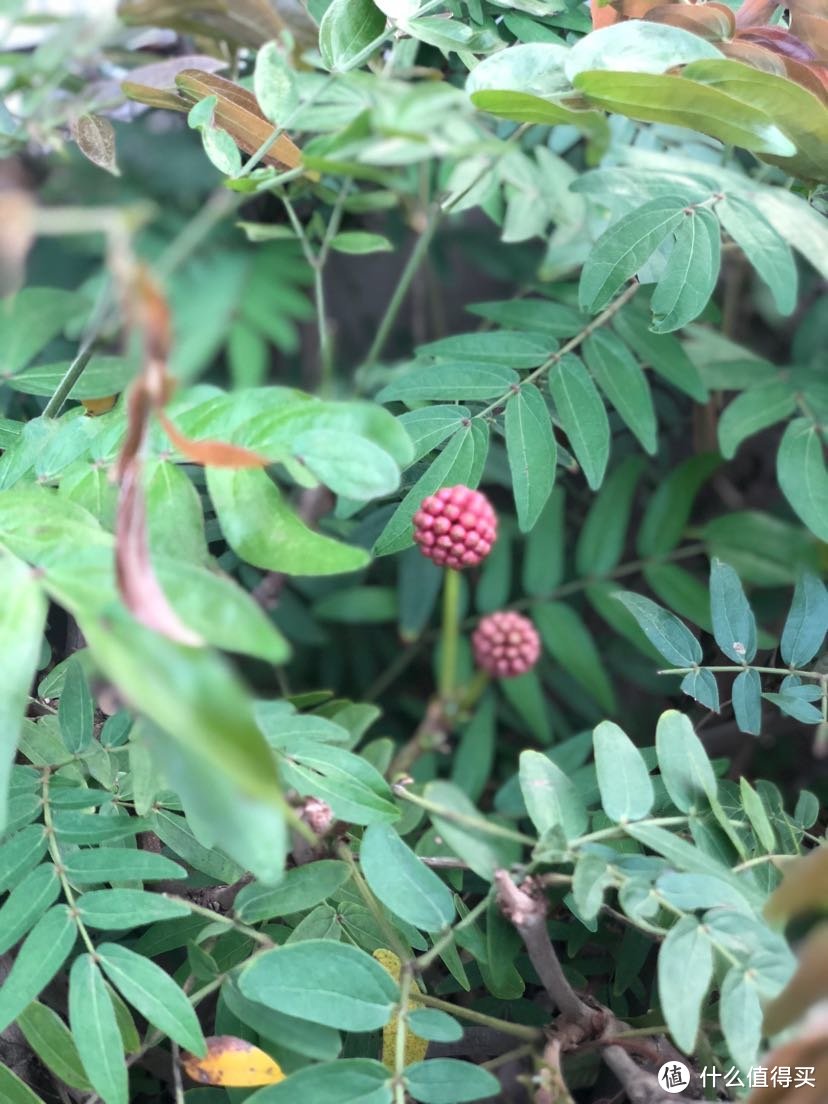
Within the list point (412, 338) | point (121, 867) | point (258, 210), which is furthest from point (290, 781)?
point (412, 338)

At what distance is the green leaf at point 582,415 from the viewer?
750mm

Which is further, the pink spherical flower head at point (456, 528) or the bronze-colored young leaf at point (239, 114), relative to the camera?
the bronze-colored young leaf at point (239, 114)

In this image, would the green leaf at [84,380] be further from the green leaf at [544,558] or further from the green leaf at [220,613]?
the green leaf at [544,558]

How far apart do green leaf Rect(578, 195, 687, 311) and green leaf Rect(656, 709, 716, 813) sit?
0.95 feet

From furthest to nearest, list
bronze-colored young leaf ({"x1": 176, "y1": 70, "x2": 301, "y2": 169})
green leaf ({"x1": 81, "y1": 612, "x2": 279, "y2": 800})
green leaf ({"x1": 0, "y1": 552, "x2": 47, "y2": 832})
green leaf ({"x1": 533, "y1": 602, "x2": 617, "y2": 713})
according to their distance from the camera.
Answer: green leaf ({"x1": 533, "y1": 602, "x2": 617, "y2": 713})
bronze-colored young leaf ({"x1": 176, "y1": 70, "x2": 301, "y2": 169})
green leaf ({"x1": 0, "y1": 552, "x2": 47, "y2": 832})
green leaf ({"x1": 81, "y1": 612, "x2": 279, "y2": 800})

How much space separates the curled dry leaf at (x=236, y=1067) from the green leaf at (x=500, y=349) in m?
0.49

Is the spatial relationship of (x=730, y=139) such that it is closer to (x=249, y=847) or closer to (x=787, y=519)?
(x=249, y=847)

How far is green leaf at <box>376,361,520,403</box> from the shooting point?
0.75 meters

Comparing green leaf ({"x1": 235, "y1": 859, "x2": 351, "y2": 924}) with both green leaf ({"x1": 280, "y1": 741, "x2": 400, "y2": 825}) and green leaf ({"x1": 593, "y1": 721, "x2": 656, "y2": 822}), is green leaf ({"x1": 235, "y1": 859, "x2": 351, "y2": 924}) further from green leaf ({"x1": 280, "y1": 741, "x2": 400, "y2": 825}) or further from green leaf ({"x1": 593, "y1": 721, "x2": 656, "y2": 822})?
green leaf ({"x1": 593, "y1": 721, "x2": 656, "y2": 822})

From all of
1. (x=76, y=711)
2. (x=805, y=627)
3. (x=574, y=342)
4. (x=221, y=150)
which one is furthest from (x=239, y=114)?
(x=805, y=627)

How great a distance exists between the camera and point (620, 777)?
1.82ft

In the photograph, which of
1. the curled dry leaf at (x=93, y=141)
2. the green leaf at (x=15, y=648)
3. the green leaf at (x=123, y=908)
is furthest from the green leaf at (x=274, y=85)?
the green leaf at (x=123, y=908)

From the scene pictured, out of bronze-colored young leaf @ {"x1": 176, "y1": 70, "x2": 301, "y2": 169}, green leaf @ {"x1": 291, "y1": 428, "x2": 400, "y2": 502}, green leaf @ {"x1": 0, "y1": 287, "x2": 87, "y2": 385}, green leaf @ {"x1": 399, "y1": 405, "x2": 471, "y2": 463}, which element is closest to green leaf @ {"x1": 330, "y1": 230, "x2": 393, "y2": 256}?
bronze-colored young leaf @ {"x1": 176, "y1": 70, "x2": 301, "y2": 169}

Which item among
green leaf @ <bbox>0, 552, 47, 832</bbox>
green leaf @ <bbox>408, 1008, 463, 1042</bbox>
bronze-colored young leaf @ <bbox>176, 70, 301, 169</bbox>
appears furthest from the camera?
bronze-colored young leaf @ <bbox>176, 70, 301, 169</bbox>
